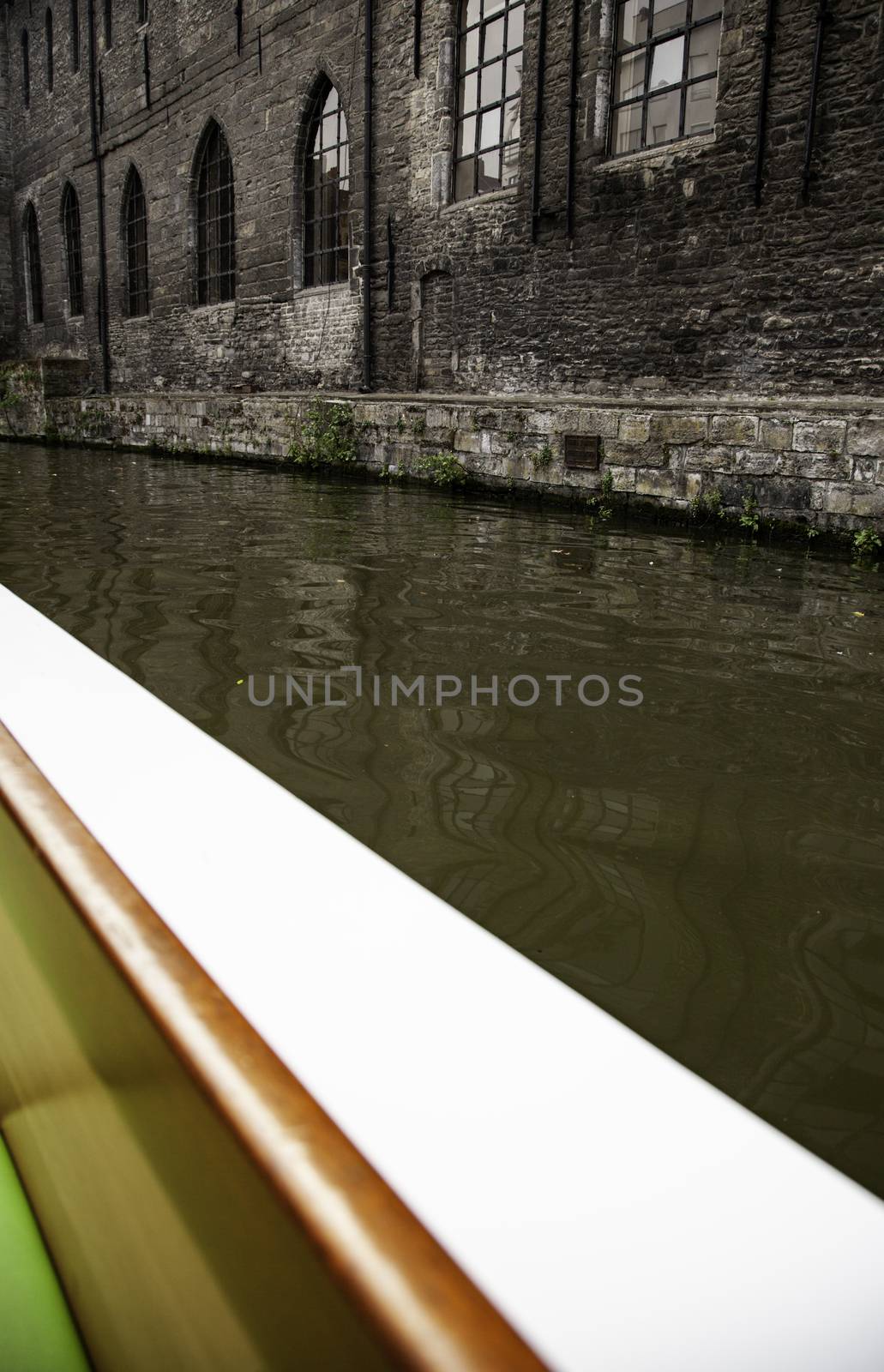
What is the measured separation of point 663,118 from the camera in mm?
10539

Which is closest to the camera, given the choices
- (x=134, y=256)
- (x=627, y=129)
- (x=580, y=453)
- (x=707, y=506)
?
(x=707, y=506)

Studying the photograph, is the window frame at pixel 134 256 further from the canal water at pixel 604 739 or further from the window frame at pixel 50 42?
the canal water at pixel 604 739

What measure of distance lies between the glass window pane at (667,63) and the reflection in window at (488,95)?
2.17 m

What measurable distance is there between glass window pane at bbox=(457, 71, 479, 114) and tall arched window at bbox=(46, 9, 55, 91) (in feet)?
51.8

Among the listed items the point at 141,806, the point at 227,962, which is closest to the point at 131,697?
the point at 141,806

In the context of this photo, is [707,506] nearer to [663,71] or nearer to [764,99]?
[764,99]

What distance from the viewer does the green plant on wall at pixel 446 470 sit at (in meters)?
9.03

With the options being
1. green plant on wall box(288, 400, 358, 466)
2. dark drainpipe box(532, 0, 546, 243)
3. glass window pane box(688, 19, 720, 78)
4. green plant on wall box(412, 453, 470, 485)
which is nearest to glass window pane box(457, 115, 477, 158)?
dark drainpipe box(532, 0, 546, 243)

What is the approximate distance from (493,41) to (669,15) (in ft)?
9.75

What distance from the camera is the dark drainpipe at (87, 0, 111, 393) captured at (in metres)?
21.0

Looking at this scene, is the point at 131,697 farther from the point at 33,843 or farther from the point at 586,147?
the point at 586,147

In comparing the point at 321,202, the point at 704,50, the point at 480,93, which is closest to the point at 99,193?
the point at 321,202

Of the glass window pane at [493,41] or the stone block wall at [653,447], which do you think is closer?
the stone block wall at [653,447]

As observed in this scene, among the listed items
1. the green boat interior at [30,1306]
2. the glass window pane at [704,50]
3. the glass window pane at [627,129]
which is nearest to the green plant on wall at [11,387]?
the glass window pane at [627,129]
